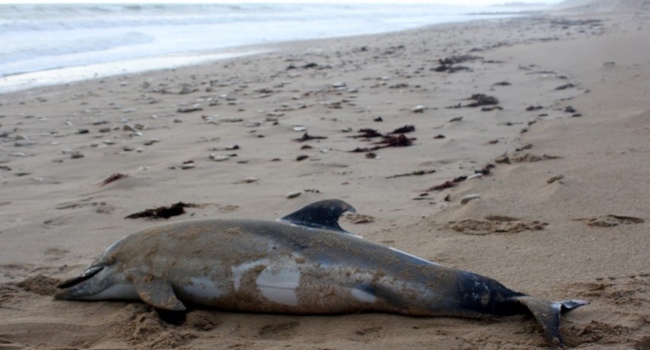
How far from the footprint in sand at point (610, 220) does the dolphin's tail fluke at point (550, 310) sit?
3.81 ft

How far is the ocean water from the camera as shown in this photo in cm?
1697

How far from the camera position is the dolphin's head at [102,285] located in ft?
11.6

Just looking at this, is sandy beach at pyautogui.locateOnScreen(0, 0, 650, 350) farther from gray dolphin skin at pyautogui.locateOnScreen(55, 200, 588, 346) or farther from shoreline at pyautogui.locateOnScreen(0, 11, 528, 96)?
shoreline at pyautogui.locateOnScreen(0, 11, 528, 96)

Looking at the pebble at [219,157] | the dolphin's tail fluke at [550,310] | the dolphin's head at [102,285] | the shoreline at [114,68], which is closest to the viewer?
the dolphin's tail fluke at [550,310]

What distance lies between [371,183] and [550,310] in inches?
110

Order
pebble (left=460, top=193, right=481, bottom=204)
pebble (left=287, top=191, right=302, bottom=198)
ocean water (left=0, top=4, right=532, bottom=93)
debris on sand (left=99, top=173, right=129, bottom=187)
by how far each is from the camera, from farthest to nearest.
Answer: ocean water (left=0, top=4, right=532, bottom=93), debris on sand (left=99, top=173, right=129, bottom=187), pebble (left=287, top=191, right=302, bottom=198), pebble (left=460, top=193, right=481, bottom=204)

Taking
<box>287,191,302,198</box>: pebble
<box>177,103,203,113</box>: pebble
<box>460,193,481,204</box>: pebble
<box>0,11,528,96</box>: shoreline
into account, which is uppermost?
<box>0,11,528,96</box>: shoreline

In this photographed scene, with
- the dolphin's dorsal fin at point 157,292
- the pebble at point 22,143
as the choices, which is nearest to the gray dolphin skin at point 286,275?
the dolphin's dorsal fin at point 157,292

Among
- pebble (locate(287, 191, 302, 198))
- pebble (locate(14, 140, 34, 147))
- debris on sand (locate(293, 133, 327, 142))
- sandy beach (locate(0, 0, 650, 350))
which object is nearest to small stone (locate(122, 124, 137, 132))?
sandy beach (locate(0, 0, 650, 350))

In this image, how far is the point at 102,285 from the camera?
3559 millimetres

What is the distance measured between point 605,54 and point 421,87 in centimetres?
458

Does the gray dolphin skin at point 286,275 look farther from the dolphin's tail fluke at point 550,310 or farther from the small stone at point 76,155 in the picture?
the small stone at point 76,155

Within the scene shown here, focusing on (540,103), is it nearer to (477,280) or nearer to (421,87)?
(421,87)

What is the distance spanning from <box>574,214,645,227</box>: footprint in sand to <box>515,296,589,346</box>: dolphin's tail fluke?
116 centimetres
